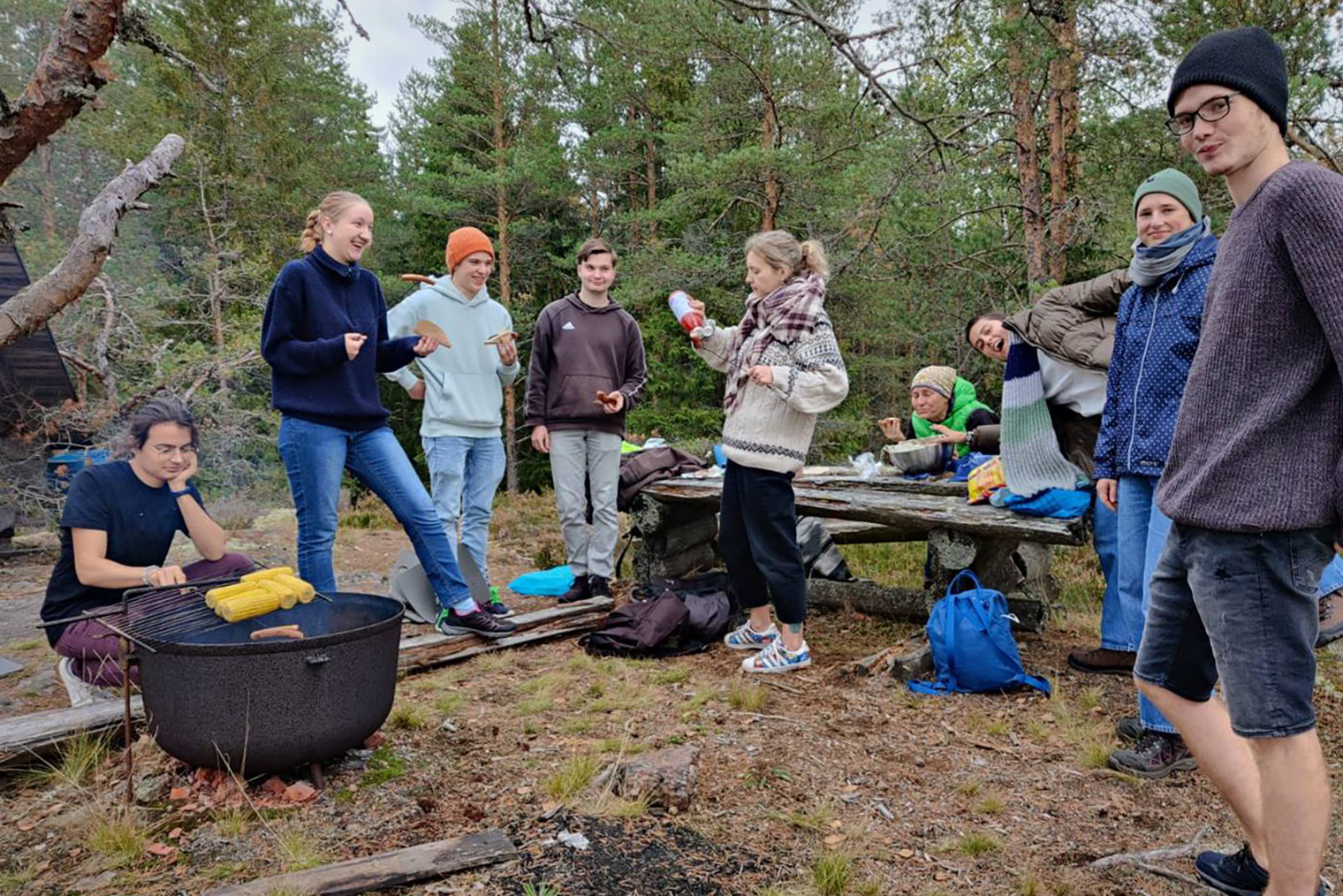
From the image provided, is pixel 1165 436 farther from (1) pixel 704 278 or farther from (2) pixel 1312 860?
(1) pixel 704 278

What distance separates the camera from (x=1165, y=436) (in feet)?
9.89

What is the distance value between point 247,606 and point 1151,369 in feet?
10.9

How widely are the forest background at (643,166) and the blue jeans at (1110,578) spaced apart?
2.04 m

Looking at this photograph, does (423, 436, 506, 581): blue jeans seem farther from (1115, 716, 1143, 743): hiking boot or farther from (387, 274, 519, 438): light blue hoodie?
(1115, 716, 1143, 743): hiking boot

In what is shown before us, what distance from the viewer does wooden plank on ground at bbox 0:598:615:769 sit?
302cm

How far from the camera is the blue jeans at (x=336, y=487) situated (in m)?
3.72

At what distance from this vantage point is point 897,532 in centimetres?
589

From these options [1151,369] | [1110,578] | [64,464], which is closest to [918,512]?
[1110,578]

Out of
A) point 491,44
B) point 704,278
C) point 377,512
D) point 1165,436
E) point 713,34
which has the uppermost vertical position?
point 491,44

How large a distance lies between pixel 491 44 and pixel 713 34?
741cm

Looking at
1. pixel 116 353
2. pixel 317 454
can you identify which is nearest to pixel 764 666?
pixel 317 454

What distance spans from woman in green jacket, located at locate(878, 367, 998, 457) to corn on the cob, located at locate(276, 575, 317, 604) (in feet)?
12.2

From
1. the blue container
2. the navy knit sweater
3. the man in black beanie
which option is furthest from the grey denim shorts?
the blue container

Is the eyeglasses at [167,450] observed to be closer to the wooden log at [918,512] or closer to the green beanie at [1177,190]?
the wooden log at [918,512]
